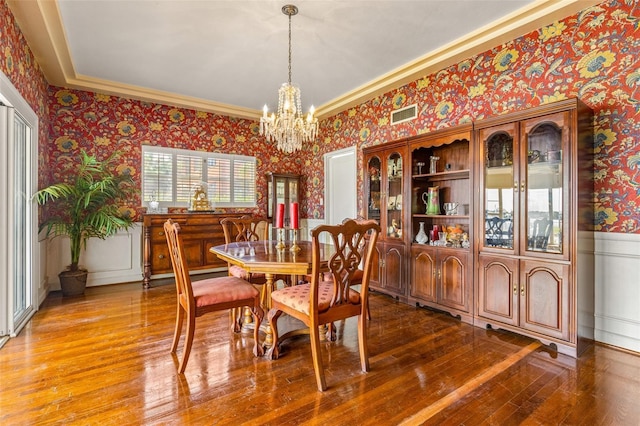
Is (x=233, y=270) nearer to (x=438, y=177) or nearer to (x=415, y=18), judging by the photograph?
(x=438, y=177)

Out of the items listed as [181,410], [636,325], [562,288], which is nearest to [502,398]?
[562,288]

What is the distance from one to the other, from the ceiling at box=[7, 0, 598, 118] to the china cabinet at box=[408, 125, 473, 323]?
0.98 meters

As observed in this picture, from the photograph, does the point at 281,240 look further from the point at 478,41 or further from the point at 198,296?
the point at 478,41

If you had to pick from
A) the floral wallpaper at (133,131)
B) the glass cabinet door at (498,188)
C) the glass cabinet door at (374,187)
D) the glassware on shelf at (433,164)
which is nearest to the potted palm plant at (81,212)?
the floral wallpaper at (133,131)

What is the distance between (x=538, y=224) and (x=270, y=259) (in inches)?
89.1

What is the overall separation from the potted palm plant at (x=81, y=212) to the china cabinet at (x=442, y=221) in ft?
12.4

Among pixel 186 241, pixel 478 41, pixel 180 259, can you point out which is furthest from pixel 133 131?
pixel 478 41

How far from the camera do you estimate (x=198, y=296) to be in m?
2.20

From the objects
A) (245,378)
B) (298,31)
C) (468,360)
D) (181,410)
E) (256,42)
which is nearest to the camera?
(181,410)

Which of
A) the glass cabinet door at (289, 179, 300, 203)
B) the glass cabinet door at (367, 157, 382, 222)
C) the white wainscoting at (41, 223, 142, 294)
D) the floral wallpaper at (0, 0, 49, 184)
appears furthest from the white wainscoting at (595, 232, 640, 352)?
the white wainscoting at (41, 223, 142, 294)

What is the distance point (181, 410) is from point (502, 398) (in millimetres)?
1838

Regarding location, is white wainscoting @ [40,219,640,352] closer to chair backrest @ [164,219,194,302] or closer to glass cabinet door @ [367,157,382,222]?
glass cabinet door @ [367,157,382,222]

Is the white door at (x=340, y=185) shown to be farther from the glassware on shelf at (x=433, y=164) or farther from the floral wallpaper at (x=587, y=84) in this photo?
the floral wallpaper at (x=587, y=84)

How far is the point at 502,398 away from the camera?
1.83 m
